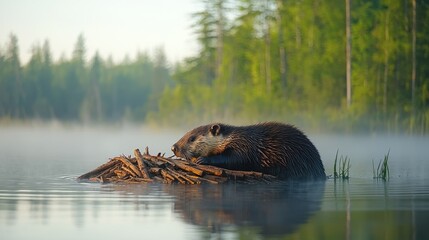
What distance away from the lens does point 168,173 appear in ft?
48.5

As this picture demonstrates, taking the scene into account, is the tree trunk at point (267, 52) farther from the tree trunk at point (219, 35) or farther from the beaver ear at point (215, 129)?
the beaver ear at point (215, 129)

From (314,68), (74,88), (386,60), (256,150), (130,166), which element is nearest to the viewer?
(130,166)

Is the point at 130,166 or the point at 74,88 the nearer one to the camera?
the point at 130,166

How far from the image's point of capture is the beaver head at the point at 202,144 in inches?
629

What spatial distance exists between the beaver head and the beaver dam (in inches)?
31.8

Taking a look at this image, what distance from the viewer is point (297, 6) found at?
A: 5731 centimetres

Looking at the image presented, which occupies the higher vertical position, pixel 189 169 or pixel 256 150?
pixel 256 150

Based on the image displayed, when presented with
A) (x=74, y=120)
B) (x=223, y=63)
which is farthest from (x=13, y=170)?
(x=74, y=120)

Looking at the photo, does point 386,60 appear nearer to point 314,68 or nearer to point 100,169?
point 314,68

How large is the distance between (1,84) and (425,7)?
50268mm

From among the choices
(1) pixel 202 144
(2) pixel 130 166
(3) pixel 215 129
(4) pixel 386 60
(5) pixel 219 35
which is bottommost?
(2) pixel 130 166

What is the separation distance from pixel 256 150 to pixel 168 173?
5.62ft

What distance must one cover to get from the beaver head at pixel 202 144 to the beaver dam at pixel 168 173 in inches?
31.8

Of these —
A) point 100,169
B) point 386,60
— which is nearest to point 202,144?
point 100,169
